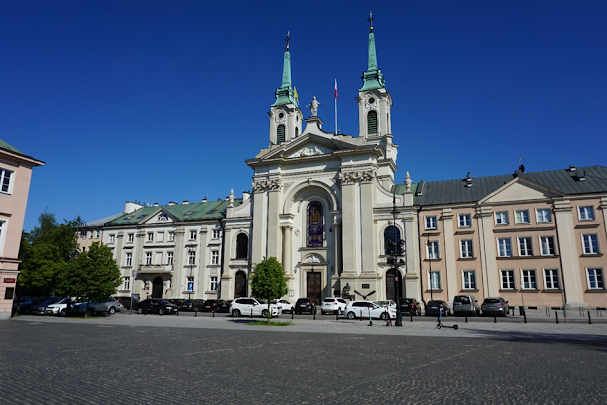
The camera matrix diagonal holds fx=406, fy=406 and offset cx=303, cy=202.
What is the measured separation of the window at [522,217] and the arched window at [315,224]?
70.0ft

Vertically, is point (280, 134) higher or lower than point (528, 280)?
higher

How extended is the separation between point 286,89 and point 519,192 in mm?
35909

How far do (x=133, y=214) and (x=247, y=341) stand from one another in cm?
5097

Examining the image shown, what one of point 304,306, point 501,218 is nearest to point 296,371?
point 304,306

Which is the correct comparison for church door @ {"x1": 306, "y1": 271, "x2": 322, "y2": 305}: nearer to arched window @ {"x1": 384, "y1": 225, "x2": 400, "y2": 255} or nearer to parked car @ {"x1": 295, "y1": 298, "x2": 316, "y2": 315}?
parked car @ {"x1": 295, "y1": 298, "x2": 316, "y2": 315}

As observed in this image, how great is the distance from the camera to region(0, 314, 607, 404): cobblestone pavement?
26.2 ft

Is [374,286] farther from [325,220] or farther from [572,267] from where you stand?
[572,267]

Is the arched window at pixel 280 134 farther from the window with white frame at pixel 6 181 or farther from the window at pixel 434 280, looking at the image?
the window with white frame at pixel 6 181

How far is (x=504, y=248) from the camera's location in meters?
42.0

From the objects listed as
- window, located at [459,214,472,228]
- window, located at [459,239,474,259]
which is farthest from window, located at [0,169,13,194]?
window, located at [459,214,472,228]

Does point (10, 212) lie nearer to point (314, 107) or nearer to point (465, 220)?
point (314, 107)

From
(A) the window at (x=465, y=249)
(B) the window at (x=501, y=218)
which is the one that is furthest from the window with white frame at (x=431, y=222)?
(B) the window at (x=501, y=218)

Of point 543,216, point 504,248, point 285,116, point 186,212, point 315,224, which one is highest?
point 285,116

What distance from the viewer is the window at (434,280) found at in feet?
143
